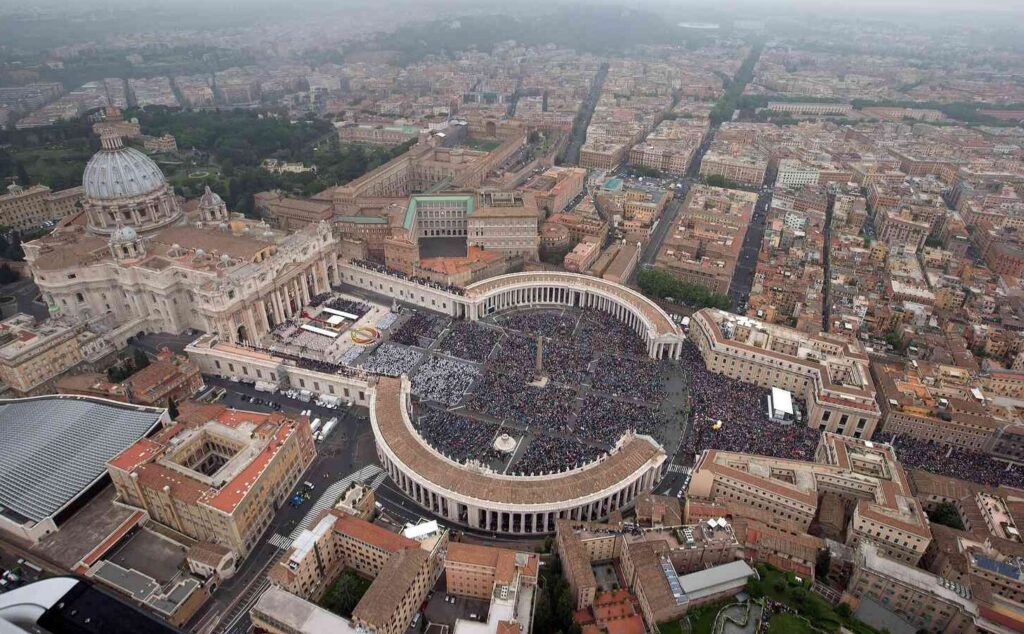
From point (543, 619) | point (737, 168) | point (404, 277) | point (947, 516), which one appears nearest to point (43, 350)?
point (404, 277)

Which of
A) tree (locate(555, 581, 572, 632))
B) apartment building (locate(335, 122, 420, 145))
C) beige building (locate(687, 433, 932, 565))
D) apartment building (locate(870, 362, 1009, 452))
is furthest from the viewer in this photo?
apartment building (locate(335, 122, 420, 145))

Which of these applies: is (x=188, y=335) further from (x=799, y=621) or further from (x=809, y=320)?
(x=809, y=320)

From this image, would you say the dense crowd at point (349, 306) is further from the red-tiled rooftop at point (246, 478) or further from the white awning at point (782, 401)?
the white awning at point (782, 401)

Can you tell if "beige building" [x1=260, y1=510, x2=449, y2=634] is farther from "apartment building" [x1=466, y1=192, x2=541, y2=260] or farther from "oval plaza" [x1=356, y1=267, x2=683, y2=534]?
"apartment building" [x1=466, y1=192, x2=541, y2=260]

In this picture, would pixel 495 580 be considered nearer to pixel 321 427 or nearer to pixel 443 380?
pixel 321 427

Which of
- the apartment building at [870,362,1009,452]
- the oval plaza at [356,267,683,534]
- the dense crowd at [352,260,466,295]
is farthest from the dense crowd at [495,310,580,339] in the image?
the apartment building at [870,362,1009,452]

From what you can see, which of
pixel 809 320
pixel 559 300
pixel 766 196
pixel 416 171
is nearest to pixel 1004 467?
pixel 809 320
